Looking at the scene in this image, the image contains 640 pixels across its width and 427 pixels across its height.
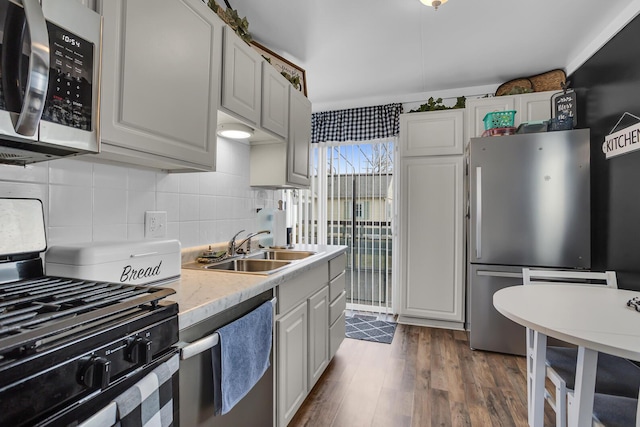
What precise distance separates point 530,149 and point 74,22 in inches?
112

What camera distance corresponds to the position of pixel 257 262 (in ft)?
6.46

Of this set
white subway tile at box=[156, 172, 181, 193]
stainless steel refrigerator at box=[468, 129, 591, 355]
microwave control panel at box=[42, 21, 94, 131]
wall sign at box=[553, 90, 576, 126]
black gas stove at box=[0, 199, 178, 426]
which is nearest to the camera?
black gas stove at box=[0, 199, 178, 426]

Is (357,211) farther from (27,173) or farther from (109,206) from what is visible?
(27,173)

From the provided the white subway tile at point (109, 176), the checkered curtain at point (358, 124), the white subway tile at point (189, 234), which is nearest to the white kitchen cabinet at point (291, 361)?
the white subway tile at point (189, 234)

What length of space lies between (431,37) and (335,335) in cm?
239

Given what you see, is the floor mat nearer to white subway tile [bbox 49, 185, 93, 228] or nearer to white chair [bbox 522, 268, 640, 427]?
white chair [bbox 522, 268, 640, 427]

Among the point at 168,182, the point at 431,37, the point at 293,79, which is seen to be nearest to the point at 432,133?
the point at 431,37

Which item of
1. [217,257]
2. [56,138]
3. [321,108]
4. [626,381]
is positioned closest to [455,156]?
[321,108]

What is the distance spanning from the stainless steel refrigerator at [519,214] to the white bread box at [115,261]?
93.3 inches

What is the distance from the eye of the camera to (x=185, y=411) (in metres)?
0.91

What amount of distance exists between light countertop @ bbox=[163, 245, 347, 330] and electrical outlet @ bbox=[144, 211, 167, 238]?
22 centimetres

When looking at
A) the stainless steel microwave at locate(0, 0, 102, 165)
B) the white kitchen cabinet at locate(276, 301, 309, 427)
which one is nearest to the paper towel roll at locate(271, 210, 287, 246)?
the white kitchen cabinet at locate(276, 301, 309, 427)

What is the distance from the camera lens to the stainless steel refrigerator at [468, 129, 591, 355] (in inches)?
93.3

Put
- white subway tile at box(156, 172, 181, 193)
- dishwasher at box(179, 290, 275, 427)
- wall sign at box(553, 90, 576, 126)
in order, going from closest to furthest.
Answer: dishwasher at box(179, 290, 275, 427)
white subway tile at box(156, 172, 181, 193)
wall sign at box(553, 90, 576, 126)
